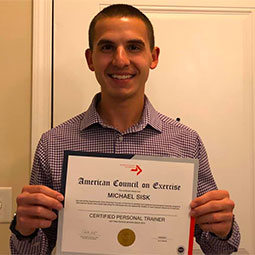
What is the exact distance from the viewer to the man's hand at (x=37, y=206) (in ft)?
2.75

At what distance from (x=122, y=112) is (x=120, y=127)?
0.15 ft

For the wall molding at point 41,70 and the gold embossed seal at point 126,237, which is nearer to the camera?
the gold embossed seal at point 126,237

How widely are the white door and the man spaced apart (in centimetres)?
23

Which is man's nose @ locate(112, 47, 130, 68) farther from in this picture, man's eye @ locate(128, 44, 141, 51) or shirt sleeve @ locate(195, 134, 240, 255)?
shirt sleeve @ locate(195, 134, 240, 255)

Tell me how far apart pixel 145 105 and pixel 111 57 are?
0.19 metres

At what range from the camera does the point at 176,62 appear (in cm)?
132

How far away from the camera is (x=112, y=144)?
40.9 inches

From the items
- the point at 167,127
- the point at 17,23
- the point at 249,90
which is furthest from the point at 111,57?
the point at 249,90

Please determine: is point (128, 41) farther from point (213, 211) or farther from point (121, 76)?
point (213, 211)

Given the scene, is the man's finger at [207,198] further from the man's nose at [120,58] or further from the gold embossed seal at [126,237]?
the man's nose at [120,58]

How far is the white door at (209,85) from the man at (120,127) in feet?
0.74

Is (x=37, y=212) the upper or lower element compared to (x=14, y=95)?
lower

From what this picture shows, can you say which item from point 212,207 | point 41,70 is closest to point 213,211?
point 212,207

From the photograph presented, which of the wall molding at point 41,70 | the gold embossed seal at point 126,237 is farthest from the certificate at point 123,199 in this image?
the wall molding at point 41,70
